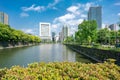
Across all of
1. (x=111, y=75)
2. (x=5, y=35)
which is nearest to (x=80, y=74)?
(x=111, y=75)

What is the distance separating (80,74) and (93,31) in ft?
168

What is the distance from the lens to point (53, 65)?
268 inches

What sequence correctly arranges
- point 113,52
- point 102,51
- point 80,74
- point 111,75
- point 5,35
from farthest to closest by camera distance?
1. point 5,35
2. point 102,51
3. point 113,52
4. point 111,75
5. point 80,74

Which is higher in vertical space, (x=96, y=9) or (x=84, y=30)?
(x=96, y=9)

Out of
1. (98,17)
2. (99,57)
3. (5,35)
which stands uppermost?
(98,17)

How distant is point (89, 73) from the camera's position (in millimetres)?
5289

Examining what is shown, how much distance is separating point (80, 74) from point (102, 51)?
22208mm

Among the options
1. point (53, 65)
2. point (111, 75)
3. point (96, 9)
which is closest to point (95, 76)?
point (111, 75)

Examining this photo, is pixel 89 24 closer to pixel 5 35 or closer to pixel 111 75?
pixel 5 35

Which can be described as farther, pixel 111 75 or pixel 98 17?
pixel 98 17

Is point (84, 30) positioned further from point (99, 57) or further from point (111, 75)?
point (111, 75)

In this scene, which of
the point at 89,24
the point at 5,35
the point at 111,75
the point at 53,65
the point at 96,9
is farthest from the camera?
the point at 96,9

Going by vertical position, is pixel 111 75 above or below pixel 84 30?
below

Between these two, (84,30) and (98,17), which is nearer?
(84,30)
